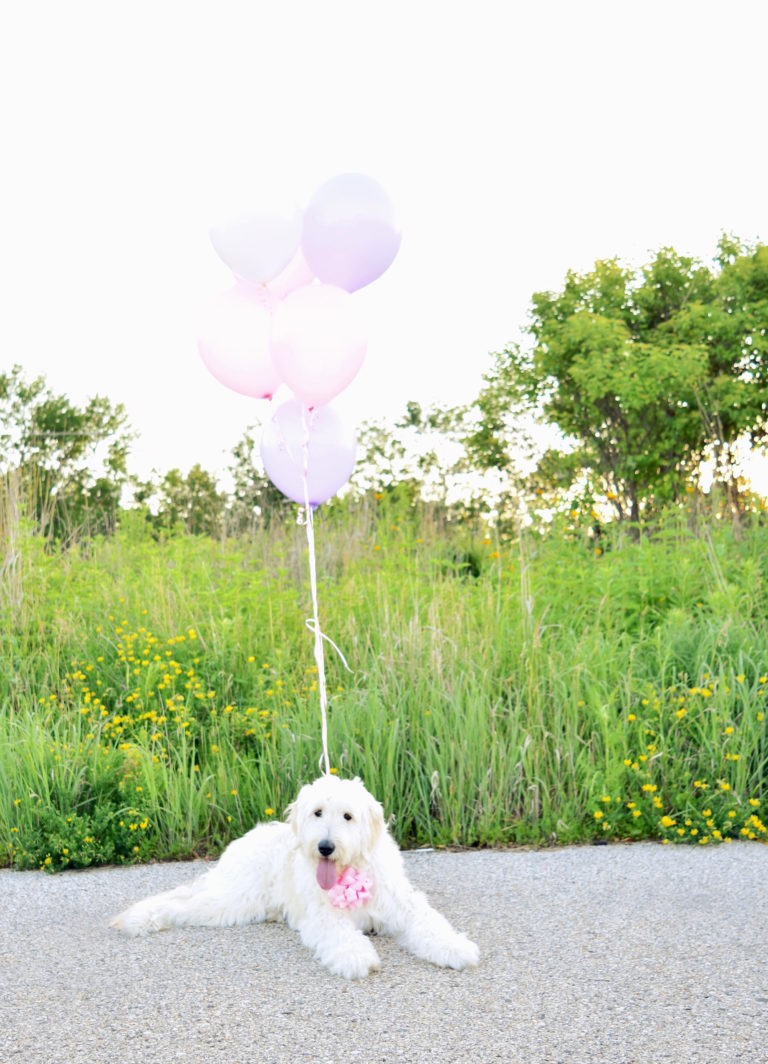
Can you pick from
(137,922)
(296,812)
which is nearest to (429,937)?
(296,812)

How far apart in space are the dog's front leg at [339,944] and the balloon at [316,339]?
246cm

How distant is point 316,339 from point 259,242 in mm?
526

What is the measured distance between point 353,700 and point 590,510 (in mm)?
4365

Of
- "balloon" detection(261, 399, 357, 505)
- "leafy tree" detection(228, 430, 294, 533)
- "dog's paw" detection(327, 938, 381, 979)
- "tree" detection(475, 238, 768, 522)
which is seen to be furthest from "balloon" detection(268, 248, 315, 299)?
"tree" detection(475, 238, 768, 522)

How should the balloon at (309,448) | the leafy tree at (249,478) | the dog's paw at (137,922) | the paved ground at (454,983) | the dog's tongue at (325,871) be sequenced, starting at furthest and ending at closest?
the leafy tree at (249,478) → the balloon at (309,448) → the dog's paw at (137,922) → the dog's tongue at (325,871) → the paved ground at (454,983)

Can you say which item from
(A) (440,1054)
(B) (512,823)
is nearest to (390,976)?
(A) (440,1054)

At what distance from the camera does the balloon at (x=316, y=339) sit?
4.76 meters

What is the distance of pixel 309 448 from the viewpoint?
5.39 meters

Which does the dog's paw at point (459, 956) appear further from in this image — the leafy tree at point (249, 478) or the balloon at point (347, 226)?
the leafy tree at point (249, 478)

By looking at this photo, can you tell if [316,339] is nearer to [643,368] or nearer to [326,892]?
[326,892]

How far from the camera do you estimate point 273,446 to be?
5469 mm

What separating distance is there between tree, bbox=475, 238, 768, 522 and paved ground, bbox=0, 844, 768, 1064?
17113 mm

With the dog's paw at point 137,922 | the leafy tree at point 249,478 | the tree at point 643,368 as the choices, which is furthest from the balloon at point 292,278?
the tree at point 643,368

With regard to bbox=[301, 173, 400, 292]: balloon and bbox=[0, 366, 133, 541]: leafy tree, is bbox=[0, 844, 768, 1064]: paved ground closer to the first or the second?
bbox=[301, 173, 400, 292]: balloon
